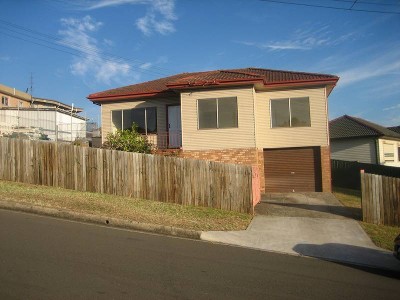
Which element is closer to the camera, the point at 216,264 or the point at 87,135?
the point at 216,264

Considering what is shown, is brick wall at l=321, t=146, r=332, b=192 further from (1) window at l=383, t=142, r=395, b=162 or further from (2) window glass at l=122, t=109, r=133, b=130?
(1) window at l=383, t=142, r=395, b=162

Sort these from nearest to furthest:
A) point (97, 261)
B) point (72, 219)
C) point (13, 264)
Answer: point (13, 264) < point (97, 261) < point (72, 219)

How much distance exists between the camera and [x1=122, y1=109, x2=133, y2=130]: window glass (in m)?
19.0

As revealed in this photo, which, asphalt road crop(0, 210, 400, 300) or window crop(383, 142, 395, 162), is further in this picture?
window crop(383, 142, 395, 162)

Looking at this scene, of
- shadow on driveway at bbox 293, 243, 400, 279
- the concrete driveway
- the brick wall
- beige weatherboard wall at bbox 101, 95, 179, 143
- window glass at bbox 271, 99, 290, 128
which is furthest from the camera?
beige weatherboard wall at bbox 101, 95, 179, 143

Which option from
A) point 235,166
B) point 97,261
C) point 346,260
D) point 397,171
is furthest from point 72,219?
point 397,171

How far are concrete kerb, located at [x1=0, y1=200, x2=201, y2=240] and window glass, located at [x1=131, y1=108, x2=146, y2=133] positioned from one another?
30.9 feet

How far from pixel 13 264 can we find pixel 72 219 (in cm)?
388

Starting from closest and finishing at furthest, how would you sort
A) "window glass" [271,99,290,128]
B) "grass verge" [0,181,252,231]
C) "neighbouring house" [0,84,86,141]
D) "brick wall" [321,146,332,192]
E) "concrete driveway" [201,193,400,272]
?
"concrete driveway" [201,193,400,272]
"grass verge" [0,181,252,231]
"brick wall" [321,146,332,192]
"window glass" [271,99,290,128]
"neighbouring house" [0,84,86,141]

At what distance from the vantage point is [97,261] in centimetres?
598

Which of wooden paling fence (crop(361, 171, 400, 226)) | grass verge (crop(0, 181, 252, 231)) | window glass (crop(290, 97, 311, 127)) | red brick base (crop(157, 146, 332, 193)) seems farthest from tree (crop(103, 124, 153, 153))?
wooden paling fence (crop(361, 171, 400, 226))

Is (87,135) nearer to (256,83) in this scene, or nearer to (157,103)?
(157,103)

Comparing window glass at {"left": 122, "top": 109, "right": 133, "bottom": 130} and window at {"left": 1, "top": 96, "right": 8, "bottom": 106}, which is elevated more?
window at {"left": 1, "top": 96, "right": 8, "bottom": 106}

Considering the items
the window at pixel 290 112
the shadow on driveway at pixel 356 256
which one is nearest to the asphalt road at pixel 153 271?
the shadow on driveway at pixel 356 256
